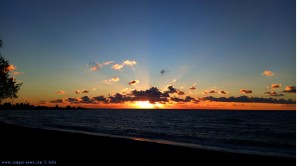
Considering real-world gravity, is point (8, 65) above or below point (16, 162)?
above

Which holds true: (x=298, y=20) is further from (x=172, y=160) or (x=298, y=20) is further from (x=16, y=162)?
(x=16, y=162)

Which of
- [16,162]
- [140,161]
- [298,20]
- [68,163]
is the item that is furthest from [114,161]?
[298,20]

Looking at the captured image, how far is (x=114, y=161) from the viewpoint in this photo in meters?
11.6

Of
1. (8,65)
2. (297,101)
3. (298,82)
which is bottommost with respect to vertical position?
(297,101)

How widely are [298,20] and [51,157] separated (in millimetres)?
13917

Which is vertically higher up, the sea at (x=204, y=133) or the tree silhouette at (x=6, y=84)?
the tree silhouette at (x=6, y=84)

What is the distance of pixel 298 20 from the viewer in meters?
11.1

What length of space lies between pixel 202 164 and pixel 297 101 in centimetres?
554

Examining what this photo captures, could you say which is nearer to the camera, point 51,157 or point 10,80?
point 51,157

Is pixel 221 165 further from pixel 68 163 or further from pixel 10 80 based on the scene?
pixel 10 80

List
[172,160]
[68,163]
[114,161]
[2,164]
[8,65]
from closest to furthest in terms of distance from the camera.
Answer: [2,164] → [68,163] → [114,161] → [172,160] → [8,65]

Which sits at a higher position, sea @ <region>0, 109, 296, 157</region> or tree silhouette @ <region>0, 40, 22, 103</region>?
tree silhouette @ <region>0, 40, 22, 103</region>

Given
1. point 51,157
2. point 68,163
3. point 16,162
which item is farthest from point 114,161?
point 16,162

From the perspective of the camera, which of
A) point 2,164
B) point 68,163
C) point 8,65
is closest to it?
point 2,164
